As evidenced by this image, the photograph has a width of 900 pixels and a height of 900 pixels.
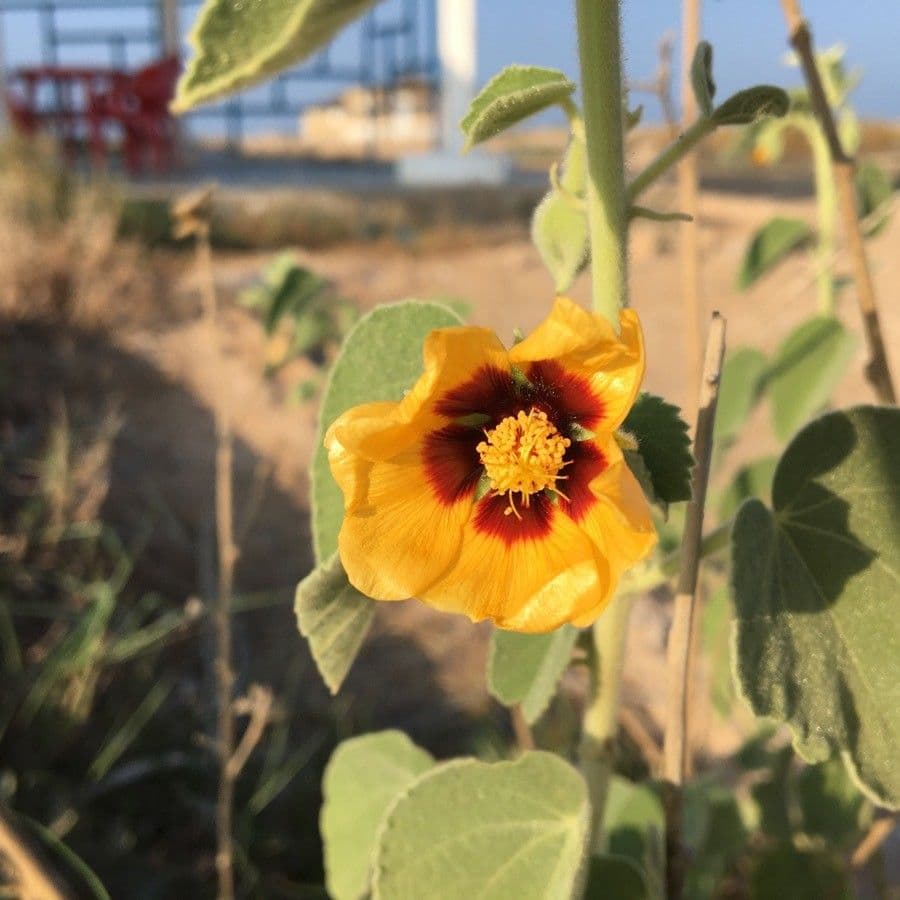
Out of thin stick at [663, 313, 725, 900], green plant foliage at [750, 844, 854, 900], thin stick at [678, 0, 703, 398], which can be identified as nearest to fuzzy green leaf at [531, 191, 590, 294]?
thin stick at [663, 313, 725, 900]

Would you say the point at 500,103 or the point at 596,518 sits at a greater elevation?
the point at 500,103

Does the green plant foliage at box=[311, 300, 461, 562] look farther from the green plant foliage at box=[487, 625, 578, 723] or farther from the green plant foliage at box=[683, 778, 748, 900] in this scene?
the green plant foliage at box=[683, 778, 748, 900]

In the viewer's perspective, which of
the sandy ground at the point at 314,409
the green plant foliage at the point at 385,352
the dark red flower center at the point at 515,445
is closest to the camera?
the dark red flower center at the point at 515,445

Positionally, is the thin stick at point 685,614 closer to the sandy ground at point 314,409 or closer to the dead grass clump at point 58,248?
the sandy ground at point 314,409

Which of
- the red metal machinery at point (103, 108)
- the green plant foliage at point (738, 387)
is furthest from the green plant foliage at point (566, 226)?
the red metal machinery at point (103, 108)

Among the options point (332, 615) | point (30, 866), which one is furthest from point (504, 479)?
point (30, 866)

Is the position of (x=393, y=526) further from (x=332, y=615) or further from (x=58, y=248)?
(x=58, y=248)

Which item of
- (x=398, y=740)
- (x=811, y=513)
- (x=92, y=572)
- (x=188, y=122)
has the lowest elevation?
(x=92, y=572)

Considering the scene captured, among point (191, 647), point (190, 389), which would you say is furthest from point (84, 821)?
point (190, 389)

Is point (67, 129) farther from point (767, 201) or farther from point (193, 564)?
point (193, 564)
